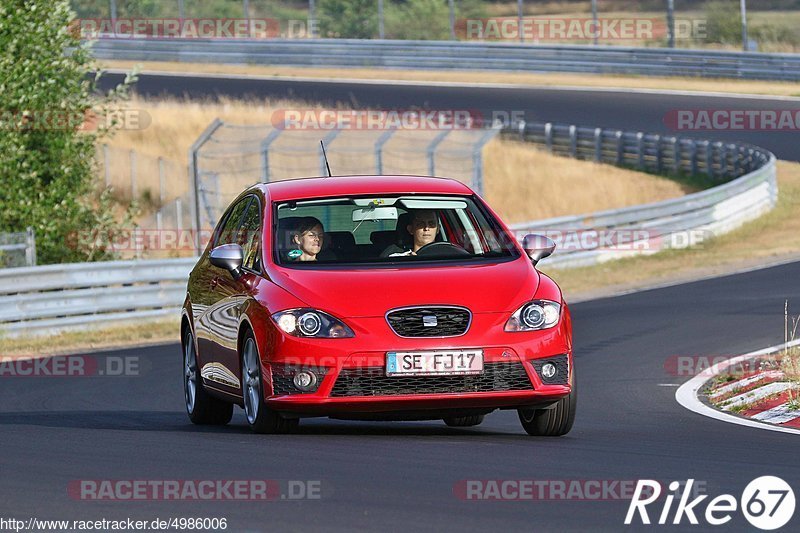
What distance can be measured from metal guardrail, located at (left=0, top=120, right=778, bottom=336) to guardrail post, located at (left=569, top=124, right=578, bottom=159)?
25mm

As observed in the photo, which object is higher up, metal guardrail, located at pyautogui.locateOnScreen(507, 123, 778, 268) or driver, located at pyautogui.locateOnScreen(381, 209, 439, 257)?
driver, located at pyautogui.locateOnScreen(381, 209, 439, 257)

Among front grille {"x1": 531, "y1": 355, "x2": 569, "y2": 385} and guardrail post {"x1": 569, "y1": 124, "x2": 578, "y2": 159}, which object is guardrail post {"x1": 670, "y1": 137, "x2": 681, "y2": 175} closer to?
guardrail post {"x1": 569, "y1": 124, "x2": 578, "y2": 159}

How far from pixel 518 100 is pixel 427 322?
36.0 m

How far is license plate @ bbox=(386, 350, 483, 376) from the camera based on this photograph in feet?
28.4

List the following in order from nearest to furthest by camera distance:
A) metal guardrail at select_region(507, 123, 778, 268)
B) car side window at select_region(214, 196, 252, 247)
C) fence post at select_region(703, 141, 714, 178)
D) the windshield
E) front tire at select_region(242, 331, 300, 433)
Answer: front tire at select_region(242, 331, 300, 433) → the windshield → car side window at select_region(214, 196, 252, 247) → metal guardrail at select_region(507, 123, 778, 268) → fence post at select_region(703, 141, 714, 178)

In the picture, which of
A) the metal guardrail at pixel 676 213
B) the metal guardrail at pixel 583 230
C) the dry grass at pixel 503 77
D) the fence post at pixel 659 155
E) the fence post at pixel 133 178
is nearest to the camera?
the metal guardrail at pixel 583 230

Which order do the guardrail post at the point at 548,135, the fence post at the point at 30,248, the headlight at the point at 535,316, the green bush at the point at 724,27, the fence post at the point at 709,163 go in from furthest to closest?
the green bush at the point at 724,27, the guardrail post at the point at 548,135, the fence post at the point at 709,163, the fence post at the point at 30,248, the headlight at the point at 535,316

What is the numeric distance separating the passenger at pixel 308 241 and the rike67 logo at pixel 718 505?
3.23 metres

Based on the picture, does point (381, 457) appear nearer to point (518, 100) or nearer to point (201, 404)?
point (201, 404)

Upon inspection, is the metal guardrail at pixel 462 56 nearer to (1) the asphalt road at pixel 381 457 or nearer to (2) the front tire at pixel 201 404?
(1) the asphalt road at pixel 381 457

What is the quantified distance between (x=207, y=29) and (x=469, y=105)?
63.1 ft

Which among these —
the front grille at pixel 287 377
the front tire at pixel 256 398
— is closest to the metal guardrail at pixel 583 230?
the front tire at pixel 256 398

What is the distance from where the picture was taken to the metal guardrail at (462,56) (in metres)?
44.8

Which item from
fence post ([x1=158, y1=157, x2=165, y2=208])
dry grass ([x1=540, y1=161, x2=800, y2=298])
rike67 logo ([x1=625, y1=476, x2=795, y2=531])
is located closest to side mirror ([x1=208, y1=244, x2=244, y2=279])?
rike67 logo ([x1=625, y1=476, x2=795, y2=531])
